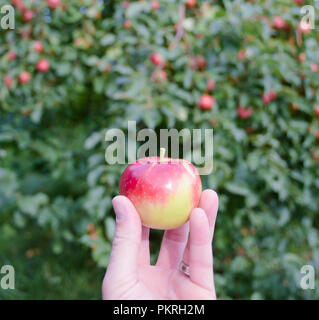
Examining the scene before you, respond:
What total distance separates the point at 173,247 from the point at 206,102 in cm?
77

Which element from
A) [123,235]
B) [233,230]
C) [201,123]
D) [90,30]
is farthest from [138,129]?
[123,235]

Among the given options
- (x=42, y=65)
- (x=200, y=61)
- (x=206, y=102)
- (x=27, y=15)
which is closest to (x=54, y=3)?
(x=27, y=15)

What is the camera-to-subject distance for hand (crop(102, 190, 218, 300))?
2.50 feet

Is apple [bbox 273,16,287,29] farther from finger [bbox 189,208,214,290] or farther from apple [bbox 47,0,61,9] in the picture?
finger [bbox 189,208,214,290]

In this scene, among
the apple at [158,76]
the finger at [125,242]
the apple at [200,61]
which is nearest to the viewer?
the finger at [125,242]

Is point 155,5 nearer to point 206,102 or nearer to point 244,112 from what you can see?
point 206,102

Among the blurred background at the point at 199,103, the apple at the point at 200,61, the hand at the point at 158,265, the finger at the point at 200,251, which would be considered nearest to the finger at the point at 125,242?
the hand at the point at 158,265

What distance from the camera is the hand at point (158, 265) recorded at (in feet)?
2.50

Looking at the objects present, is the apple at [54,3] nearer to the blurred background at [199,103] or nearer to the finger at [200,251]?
the blurred background at [199,103]

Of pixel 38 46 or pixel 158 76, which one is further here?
pixel 38 46

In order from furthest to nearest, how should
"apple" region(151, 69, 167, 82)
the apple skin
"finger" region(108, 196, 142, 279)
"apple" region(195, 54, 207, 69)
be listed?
1. "apple" region(195, 54, 207, 69)
2. "apple" region(151, 69, 167, 82)
3. the apple skin
4. "finger" region(108, 196, 142, 279)

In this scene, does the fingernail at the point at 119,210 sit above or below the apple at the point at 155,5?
below

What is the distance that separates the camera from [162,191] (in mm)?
860

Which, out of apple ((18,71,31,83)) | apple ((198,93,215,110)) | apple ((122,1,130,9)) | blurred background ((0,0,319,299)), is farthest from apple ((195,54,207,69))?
apple ((18,71,31,83))
